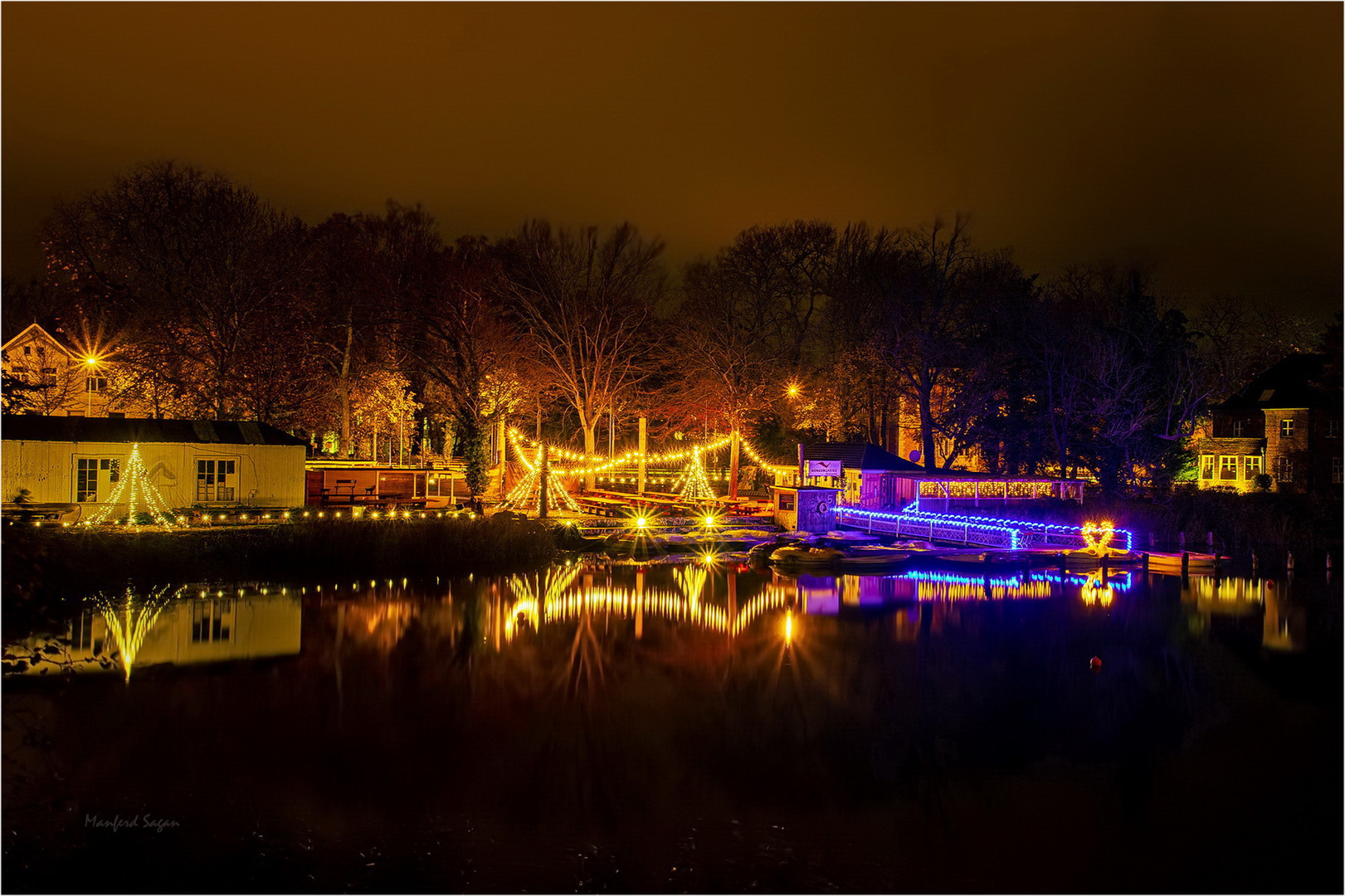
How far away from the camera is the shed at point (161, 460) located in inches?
1238

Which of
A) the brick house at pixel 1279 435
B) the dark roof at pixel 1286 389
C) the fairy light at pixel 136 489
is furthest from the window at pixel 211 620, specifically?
the dark roof at pixel 1286 389

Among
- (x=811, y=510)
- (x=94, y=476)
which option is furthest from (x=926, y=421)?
(x=94, y=476)

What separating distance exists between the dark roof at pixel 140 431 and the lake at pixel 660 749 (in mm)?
10938

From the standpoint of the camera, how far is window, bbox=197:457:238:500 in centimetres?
3428

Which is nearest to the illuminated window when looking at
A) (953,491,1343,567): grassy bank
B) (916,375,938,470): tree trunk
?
(953,491,1343,567): grassy bank

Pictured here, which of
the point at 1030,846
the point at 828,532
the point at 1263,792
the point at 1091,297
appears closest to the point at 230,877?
the point at 1030,846

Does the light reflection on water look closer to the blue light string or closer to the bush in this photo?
the bush

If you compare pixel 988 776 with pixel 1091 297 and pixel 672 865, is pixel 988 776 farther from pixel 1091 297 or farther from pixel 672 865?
pixel 1091 297

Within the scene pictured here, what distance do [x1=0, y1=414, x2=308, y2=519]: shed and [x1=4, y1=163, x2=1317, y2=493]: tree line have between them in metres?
6.38

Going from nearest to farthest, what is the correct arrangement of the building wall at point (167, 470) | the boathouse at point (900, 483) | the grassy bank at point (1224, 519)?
the building wall at point (167, 470) < the grassy bank at point (1224, 519) < the boathouse at point (900, 483)

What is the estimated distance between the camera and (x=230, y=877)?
33.1ft

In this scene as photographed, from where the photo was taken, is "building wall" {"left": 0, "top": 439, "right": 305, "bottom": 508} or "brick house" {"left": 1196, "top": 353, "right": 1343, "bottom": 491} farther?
"brick house" {"left": 1196, "top": 353, "right": 1343, "bottom": 491}

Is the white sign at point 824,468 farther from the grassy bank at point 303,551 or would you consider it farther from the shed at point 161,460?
the shed at point 161,460

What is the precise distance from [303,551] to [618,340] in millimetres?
23607
